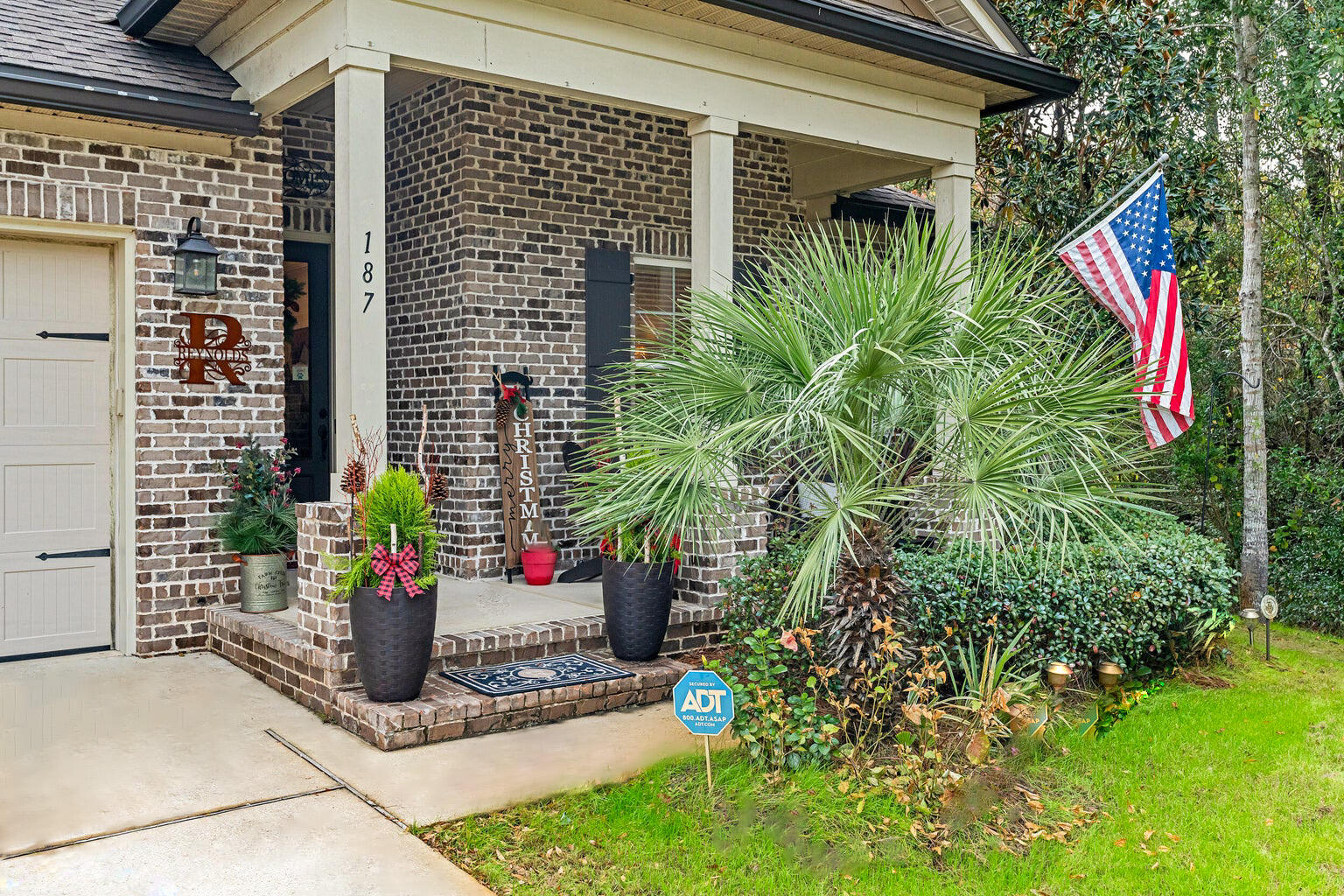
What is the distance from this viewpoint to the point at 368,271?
482 cm

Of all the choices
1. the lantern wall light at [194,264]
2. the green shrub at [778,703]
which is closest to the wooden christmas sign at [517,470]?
the lantern wall light at [194,264]

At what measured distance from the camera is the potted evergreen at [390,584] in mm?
4605

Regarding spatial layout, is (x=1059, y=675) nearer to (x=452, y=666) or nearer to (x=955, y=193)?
(x=452, y=666)

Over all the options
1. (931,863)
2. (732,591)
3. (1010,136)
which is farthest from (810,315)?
(1010,136)

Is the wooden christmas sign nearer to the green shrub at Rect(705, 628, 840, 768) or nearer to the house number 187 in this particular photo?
the house number 187

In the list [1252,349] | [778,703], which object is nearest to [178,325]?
[778,703]

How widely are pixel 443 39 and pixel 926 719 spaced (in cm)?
376

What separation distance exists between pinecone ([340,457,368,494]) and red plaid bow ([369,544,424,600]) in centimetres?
31

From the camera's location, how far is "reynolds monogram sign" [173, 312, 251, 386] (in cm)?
602

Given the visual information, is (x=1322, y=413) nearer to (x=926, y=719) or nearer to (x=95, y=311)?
(x=926, y=719)

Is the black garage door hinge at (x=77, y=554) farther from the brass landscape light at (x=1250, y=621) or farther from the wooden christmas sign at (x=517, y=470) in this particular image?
the brass landscape light at (x=1250, y=621)

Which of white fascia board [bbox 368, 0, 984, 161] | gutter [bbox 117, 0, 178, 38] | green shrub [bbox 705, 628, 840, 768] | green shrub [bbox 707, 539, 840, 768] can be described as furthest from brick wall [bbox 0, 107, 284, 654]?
green shrub [bbox 705, 628, 840, 768]

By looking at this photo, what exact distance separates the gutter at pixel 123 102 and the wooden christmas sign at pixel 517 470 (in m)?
2.31

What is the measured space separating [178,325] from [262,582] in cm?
151
